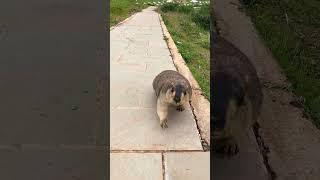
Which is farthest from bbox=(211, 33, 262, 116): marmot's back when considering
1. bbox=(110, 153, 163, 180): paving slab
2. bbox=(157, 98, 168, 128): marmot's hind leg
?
bbox=(110, 153, 163, 180): paving slab

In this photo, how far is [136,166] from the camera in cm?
421

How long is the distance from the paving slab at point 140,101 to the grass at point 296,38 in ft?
4.65

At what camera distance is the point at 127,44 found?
27.2 feet

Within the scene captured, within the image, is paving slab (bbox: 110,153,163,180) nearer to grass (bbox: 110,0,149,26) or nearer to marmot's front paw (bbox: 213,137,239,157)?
marmot's front paw (bbox: 213,137,239,157)

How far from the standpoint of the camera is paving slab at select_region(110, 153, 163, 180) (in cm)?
407

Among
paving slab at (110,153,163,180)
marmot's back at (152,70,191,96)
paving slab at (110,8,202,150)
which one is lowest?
paving slab at (110,8,202,150)

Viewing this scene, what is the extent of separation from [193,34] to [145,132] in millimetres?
5035

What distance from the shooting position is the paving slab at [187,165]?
4.11m

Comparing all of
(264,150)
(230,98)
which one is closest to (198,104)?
(264,150)

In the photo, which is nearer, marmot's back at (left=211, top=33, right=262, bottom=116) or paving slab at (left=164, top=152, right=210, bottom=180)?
marmot's back at (left=211, top=33, right=262, bottom=116)

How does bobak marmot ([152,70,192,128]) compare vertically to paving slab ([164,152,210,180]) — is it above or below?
above

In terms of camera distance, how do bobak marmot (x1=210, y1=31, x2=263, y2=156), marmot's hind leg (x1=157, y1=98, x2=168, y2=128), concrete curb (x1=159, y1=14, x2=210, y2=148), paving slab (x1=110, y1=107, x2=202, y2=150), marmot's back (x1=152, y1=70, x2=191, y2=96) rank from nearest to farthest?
bobak marmot (x1=210, y1=31, x2=263, y2=156) → paving slab (x1=110, y1=107, x2=202, y2=150) → concrete curb (x1=159, y1=14, x2=210, y2=148) → marmot's hind leg (x1=157, y1=98, x2=168, y2=128) → marmot's back (x1=152, y1=70, x2=191, y2=96)
